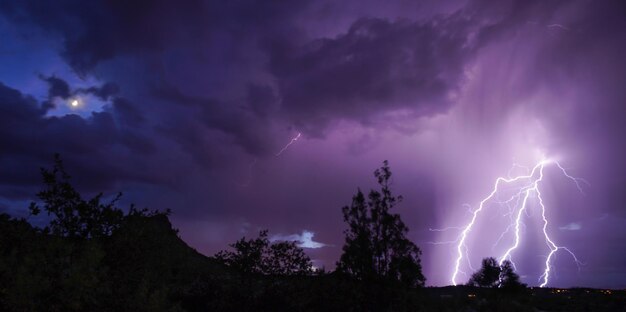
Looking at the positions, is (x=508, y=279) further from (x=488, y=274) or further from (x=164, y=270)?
(x=164, y=270)

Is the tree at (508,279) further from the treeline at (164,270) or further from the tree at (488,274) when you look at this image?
the treeline at (164,270)

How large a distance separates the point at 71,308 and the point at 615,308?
168 feet

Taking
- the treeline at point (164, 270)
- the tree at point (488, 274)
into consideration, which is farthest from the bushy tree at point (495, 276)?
the treeline at point (164, 270)

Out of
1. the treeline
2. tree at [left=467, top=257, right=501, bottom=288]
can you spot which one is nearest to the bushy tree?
tree at [left=467, top=257, right=501, bottom=288]

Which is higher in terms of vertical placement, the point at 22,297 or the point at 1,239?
the point at 1,239

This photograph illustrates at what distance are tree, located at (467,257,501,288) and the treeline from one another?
3102 centimetres

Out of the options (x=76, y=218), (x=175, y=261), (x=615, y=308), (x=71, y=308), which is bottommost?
(x=615, y=308)

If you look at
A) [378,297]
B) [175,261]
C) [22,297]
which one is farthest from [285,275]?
[22,297]

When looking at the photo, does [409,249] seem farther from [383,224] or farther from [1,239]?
[1,239]

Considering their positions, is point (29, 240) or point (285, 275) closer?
point (29, 240)

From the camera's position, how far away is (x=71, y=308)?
846 centimetres

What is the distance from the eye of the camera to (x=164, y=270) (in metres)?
12.1

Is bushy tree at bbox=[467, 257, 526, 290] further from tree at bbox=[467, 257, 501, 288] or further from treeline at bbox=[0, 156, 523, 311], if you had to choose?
treeline at bbox=[0, 156, 523, 311]

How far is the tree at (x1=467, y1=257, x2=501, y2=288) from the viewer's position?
6281 centimetres
